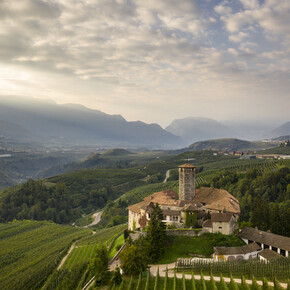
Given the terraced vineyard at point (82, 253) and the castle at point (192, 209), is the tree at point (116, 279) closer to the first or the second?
the castle at point (192, 209)

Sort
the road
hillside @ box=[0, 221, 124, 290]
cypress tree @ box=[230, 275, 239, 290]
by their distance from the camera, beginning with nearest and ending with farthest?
1. cypress tree @ box=[230, 275, 239, 290]
2. hillside @ box=[0, 221, 124, 290]
3. the road

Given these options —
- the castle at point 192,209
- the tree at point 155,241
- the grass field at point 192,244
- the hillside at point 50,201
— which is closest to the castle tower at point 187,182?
the castle at point 192,209

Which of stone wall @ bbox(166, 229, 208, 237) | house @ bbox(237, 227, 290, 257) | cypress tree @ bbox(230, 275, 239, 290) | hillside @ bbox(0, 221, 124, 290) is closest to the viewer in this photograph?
cypress tree @ bbox(230, 275, 239, 290)

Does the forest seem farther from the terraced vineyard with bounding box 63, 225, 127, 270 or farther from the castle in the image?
the terraced vineyard with bounding box 63, 225, 127, 270

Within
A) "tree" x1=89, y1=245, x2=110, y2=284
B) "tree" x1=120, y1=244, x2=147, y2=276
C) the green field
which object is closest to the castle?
the green field

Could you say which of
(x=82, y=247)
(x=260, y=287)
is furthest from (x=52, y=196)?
(x=260, y=287)

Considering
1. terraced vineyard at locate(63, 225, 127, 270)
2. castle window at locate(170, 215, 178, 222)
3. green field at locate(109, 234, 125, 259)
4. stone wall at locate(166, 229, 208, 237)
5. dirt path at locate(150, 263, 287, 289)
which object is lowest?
terraced vineyard at locate(63, 225, 127, 270)

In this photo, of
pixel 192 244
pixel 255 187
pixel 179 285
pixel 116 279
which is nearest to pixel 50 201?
pixel 255 187

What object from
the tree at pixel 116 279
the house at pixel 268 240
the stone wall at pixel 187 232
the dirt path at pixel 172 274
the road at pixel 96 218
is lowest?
the road at pixel 96 218
